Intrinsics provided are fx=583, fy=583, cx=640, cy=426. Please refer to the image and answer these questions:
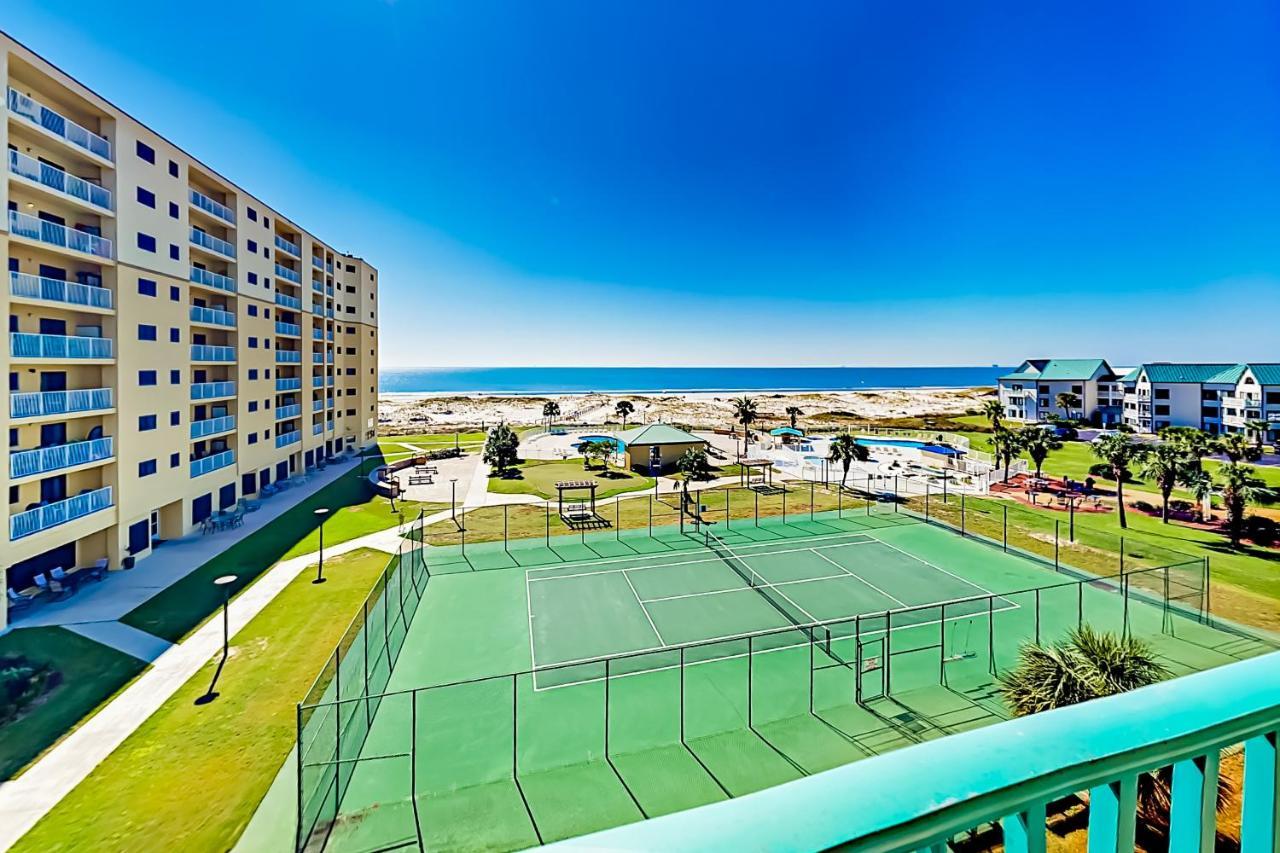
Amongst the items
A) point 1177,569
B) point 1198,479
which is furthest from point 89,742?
point 1198,479

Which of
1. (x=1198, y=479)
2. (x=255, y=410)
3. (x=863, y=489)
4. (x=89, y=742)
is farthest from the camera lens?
(x=863, y=489)

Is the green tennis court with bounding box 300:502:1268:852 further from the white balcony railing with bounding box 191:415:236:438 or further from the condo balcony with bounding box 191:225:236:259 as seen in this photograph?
the condo balcony with bounding box 191:225:236:259

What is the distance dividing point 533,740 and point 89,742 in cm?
965

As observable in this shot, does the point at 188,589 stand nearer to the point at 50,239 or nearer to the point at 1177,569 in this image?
the point at 50,239

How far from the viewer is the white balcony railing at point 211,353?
93.4ft

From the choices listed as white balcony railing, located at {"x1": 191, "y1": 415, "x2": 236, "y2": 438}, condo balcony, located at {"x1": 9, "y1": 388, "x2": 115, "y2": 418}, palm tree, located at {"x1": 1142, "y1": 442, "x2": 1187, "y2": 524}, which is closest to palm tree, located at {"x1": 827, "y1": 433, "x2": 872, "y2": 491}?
→ palm tree, located at {"x1": 1142, "y1": 442, "x2": 1187, "y2": 524}

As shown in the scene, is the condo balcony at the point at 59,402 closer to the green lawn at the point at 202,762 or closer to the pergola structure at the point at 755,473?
the green lawn at the point at 202,762

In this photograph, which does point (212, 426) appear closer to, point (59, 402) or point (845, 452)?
point (59, 402)

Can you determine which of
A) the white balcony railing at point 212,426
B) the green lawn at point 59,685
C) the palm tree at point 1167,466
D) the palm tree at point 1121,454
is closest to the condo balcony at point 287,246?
the white balcony railing at point 212,426

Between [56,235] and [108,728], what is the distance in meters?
16.9

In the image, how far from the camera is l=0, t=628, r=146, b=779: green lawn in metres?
12.6

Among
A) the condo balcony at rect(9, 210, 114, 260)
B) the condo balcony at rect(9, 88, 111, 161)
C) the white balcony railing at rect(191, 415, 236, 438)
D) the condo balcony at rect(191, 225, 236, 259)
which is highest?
the condo balcony at rect(9, 88, 111, 161)

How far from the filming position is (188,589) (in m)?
20.8

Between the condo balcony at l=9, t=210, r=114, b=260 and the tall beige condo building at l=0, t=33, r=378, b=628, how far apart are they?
0.18 feet
